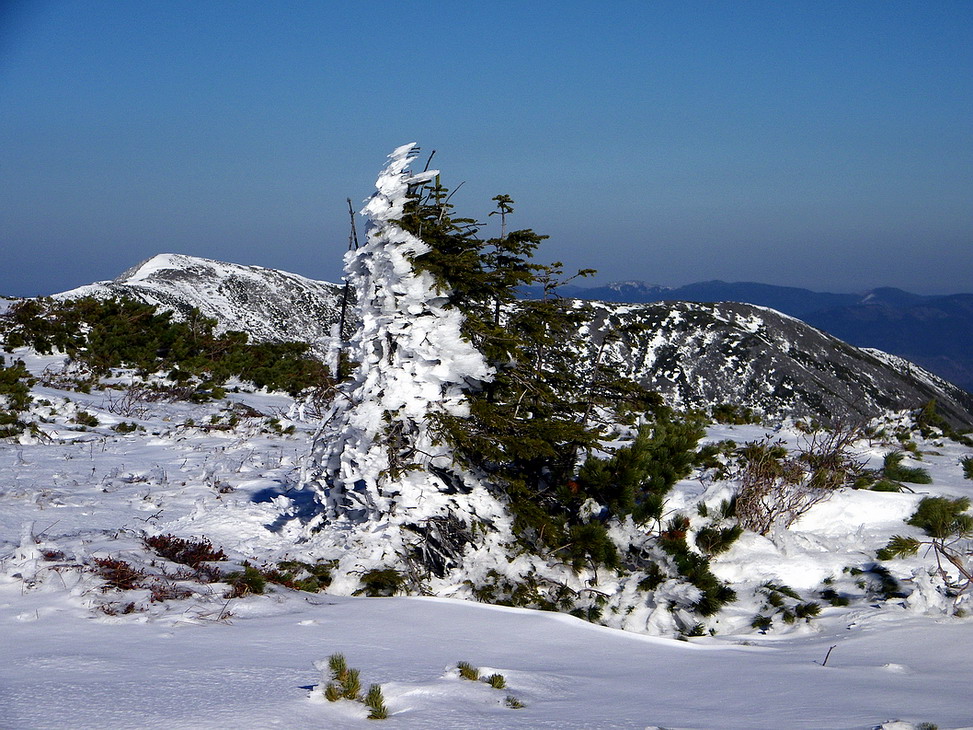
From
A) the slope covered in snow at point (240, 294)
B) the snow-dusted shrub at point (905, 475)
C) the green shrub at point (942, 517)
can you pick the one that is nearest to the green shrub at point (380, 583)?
the green shrub at point (942, 517)

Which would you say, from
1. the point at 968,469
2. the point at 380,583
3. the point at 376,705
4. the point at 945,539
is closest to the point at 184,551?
the point at 380,583

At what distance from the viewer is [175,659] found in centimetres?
404

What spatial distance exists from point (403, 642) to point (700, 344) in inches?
1349

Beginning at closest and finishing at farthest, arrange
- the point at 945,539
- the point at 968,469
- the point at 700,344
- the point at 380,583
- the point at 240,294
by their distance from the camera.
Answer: the point at 380,583, the point at 945,539, the point at 968,469, the point at 700,344, the point at 240,294

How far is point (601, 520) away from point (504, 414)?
153cm

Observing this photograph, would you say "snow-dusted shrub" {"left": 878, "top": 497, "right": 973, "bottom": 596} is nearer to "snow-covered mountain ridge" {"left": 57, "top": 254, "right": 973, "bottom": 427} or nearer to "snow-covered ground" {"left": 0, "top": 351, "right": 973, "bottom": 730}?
"snow-covered ground" {"left": 0, "top": 351, "right": 973, "bottom": 730}

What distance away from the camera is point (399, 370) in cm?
668

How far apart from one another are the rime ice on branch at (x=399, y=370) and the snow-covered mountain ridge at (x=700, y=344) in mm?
23927

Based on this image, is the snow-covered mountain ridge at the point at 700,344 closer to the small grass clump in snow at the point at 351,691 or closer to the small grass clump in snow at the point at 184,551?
the small grass clump in snow at the point at 184,551

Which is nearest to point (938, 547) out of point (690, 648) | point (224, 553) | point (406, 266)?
point (690, 648)

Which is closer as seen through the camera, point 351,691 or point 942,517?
point 351,691

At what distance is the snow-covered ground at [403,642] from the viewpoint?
11.3ft

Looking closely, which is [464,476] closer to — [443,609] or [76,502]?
[443,609]

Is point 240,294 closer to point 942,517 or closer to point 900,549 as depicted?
point 942,517
